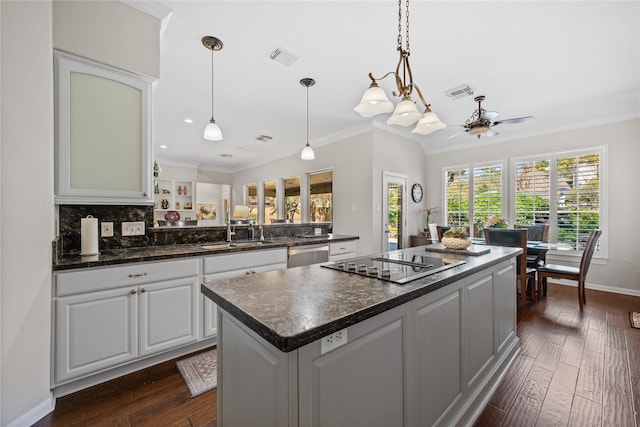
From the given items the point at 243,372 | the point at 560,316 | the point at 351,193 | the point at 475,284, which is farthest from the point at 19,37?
the point at 560,316

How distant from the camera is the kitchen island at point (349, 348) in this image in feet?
2.73

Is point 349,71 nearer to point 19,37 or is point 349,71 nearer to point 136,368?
point 19,37

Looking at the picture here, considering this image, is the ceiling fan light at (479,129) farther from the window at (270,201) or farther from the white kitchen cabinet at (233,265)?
the window at (270,201)

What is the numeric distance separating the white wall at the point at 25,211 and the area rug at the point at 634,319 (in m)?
5.23

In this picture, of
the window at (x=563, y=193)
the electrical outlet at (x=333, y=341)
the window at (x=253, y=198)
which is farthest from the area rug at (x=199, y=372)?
the window at (x=253, y=198)

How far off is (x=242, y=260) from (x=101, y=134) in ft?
4.87

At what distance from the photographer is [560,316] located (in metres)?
3.16

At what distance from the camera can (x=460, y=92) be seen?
11.7 feet

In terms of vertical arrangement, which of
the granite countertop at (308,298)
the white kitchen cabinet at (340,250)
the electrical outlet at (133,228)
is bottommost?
the white kitchen cabinet at (340,250)

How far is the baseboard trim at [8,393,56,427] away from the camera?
1.49 m

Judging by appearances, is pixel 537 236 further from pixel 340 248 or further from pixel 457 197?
Result: pixel 340 248

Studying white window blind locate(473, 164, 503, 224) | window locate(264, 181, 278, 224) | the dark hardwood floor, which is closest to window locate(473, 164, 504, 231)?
white window blind locate(473, 164, 503, 224)

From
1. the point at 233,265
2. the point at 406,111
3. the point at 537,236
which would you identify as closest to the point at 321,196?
the point at 233,265

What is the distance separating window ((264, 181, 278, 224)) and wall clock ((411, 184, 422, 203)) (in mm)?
3722
